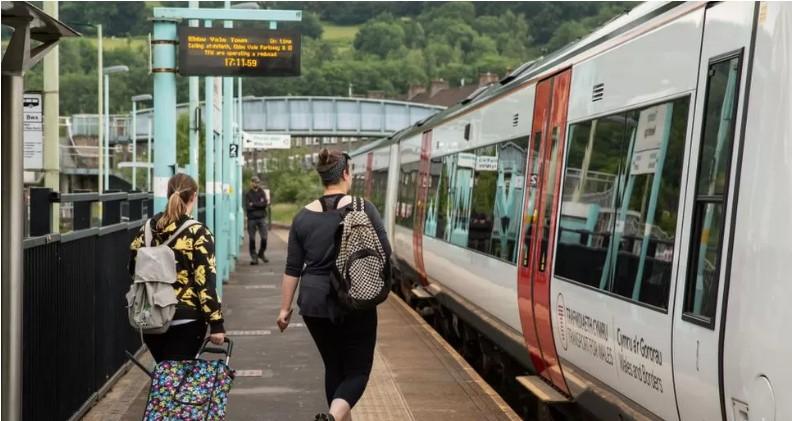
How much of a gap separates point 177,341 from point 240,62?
5.66 metres

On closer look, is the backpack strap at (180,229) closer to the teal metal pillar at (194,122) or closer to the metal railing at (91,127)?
the teal metal pillar at (194,122)

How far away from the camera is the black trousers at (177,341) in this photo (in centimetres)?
622

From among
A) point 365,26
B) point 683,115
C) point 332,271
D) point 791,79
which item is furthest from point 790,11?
point 365,26

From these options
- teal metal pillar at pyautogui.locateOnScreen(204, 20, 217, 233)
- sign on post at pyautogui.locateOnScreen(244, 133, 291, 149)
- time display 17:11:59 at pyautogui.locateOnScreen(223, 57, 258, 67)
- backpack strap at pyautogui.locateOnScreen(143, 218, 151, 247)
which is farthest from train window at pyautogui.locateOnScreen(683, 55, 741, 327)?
sign on post at pyautogui.locateOnScreen(244, 133, 291, 149)

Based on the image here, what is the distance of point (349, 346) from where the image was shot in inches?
246

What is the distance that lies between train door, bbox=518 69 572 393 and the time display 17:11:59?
3846 millimetres

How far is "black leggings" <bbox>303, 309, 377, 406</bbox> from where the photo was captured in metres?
6.21

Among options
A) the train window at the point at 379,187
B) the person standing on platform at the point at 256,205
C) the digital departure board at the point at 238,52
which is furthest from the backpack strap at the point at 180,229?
the person standing on platform at the point at 256,205

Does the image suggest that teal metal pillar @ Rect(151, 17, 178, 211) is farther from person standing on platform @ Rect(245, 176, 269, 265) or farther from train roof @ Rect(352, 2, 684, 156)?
person standing on platform @ Rect(245, 176, 269, 265)

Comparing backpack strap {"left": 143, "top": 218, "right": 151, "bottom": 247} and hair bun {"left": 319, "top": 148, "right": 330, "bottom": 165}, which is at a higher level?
hair bun {"left": 319, "top": 148, "right": 330, "bottom": 165}

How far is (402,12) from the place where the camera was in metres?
129

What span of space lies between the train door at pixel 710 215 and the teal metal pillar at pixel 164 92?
22.5ft

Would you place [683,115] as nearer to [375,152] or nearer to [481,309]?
[481,309]

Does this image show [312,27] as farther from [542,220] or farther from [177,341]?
[177,341]
